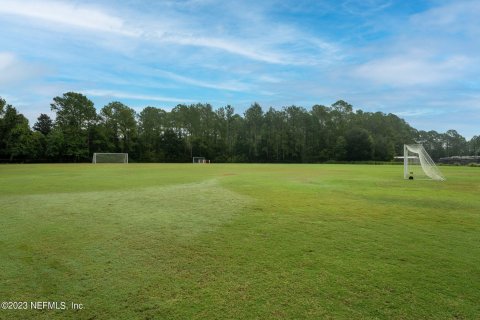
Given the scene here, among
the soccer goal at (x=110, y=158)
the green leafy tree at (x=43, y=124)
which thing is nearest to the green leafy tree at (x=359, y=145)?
the soccer goal at (x=110, y=158)

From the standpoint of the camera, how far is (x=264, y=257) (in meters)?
5.06

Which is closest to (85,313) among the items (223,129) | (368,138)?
(368,138)

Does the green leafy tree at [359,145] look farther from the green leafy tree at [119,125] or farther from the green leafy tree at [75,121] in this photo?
the green leafy tree at [75,121]

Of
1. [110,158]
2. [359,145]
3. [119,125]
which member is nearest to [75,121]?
[119,125]

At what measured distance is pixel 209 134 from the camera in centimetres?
9494

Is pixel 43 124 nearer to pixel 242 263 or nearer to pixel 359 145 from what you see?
pixel 359 145

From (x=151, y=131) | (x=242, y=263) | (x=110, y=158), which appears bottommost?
(x=242, y=263)

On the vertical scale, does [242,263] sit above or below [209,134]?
below

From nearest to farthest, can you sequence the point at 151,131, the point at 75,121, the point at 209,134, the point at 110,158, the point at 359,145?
the point at 110,158, the point at 75,121, the point at 359,145, the point at 151,131, the point at 209,134

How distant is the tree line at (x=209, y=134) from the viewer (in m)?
67.8

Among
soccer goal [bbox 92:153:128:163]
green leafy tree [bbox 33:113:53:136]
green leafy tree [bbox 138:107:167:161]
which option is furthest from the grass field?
green leafy tree [bbox 33:113:53:136]

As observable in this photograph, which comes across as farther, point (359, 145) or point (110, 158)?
point (359, 145)

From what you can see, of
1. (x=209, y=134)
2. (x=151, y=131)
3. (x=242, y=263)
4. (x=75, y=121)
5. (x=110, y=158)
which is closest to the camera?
(x=242, y=263)

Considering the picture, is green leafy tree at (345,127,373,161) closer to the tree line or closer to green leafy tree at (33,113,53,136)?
the tree line
